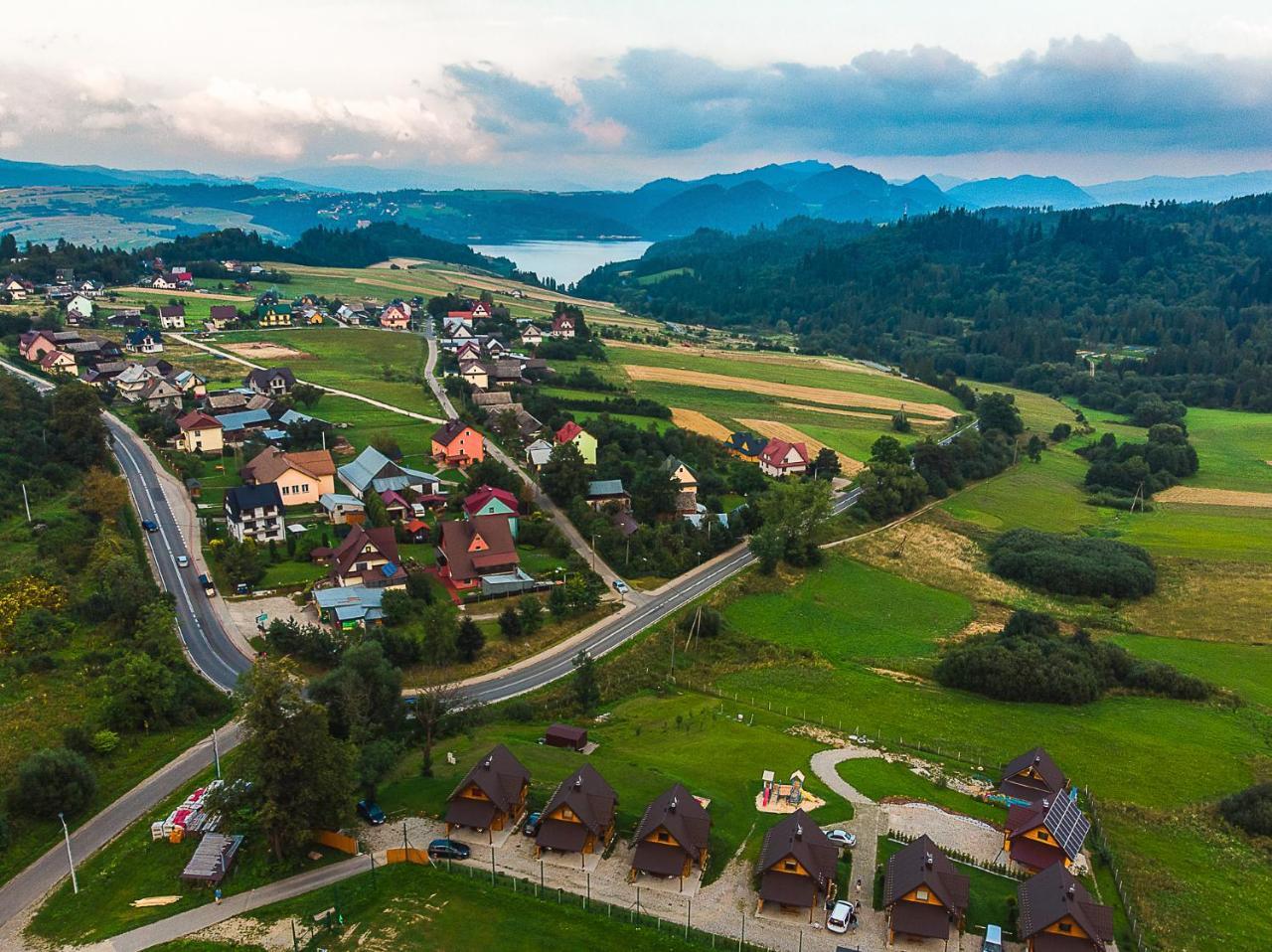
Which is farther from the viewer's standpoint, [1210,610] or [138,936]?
[1210,610]

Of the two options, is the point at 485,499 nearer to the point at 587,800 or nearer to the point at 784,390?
the point at 587,800

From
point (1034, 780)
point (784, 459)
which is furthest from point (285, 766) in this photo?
point (784, 459)

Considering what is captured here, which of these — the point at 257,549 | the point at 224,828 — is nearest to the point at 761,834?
the point at 224,828

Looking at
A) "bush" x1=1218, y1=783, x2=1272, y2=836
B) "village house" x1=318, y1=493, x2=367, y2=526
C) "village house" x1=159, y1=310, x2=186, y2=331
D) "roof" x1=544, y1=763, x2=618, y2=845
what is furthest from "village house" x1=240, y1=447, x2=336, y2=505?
"village house" x1=159, y1=310, x2=186, y2=331

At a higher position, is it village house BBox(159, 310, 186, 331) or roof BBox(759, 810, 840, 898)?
village house BBox(159, 310, 186, 331)

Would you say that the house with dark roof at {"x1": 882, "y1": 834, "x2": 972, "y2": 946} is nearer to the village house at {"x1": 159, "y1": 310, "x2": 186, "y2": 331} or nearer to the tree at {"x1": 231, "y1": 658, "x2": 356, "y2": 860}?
the tree at {"x1": 231, "y1": 658, "x2": 356, "y2": 860}

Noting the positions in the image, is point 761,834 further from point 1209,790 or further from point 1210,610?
point 1210,610

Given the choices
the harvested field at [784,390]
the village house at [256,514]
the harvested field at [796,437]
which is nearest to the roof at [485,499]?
the village house at [256,514]
